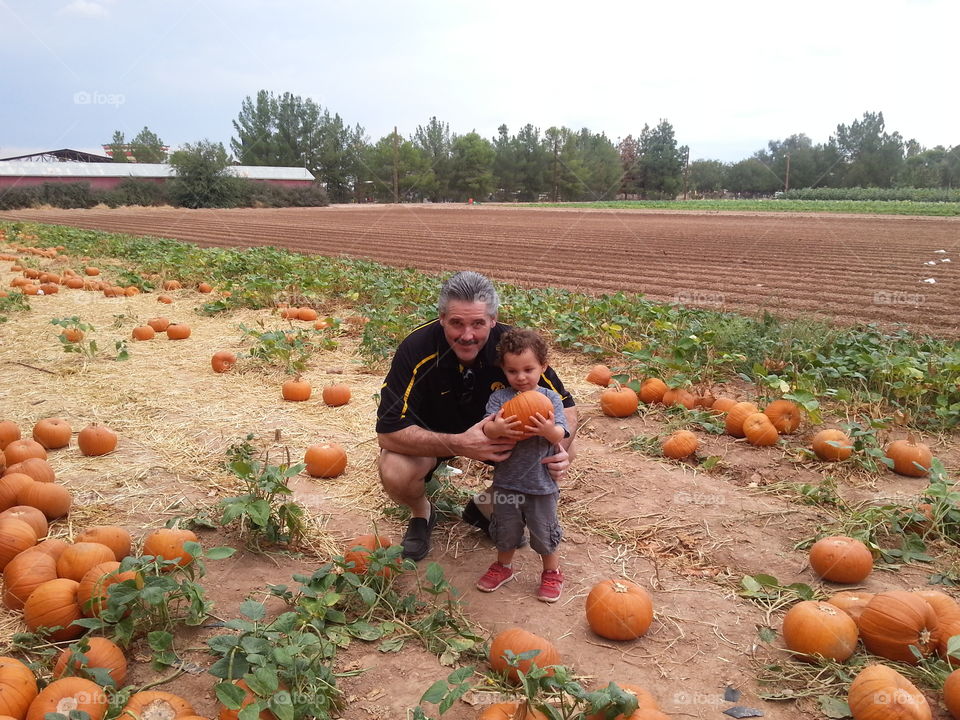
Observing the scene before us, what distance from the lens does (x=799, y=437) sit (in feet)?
15.6

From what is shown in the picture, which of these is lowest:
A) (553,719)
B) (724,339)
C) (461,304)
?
(553,719)

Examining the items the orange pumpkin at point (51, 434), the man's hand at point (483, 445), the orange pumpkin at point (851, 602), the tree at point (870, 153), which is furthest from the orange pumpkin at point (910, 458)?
the tree at point (870, 153)

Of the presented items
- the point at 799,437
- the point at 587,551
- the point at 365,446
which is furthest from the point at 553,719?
the point at 799,437

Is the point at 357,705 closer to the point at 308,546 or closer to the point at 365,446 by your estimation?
the point at 308,546

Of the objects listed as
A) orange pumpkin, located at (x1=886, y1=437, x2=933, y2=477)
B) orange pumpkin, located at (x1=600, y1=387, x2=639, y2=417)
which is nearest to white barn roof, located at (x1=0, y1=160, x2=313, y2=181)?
orange pumpkin, located at (x1=600, y1=387, x2=639, y2=417)

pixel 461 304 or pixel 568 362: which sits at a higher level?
pixel 461 304

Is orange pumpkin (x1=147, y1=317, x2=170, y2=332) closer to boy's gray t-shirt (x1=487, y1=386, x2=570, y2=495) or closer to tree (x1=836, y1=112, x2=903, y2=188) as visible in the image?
boy's gray t-shirt (x1=487, y1=386, x2=570, y2=495)

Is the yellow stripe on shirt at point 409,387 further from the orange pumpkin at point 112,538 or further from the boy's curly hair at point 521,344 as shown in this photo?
the orange pumpkin at point 112,538

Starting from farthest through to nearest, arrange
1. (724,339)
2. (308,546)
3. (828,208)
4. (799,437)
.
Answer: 1. (828,208)
2. (724,339)
3. (799,437)
4. (308,546)

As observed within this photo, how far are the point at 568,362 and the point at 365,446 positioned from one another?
2.62 m

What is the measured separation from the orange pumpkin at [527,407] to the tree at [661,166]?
239 ft

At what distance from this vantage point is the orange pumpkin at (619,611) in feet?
8.80

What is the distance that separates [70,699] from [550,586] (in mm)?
1884

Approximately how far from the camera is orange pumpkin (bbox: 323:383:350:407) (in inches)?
217
